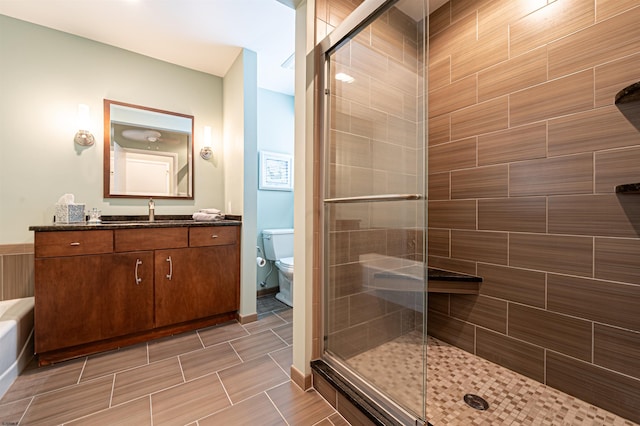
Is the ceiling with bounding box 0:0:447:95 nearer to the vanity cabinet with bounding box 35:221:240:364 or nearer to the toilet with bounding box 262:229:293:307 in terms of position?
the vanity cabinet with bounding box 35:221:240:364

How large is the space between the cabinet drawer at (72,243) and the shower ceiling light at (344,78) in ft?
6.18

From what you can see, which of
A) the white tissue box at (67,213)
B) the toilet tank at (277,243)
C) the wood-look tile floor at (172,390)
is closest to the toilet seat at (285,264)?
the toilet tank at (277,243)

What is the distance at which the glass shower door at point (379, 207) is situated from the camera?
1131 millimetres

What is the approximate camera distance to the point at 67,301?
5.60 feet

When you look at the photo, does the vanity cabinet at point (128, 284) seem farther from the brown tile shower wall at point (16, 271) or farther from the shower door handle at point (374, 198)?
the shower door handle at point (374, 198)

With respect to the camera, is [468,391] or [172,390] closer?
[468,391]

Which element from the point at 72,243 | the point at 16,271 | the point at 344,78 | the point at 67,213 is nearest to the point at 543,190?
the point at 344,78

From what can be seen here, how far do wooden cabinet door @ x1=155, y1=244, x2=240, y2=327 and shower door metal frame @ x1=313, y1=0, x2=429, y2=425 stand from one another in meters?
1.16

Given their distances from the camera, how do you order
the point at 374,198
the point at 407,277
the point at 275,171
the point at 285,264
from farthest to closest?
1. the point at 275,171
2. the point at 285,264
3. the point at 374,198
4. the point at 407,277

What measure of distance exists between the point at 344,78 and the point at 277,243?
A: 1.96 metres

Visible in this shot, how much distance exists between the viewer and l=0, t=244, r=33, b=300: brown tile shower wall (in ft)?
6.33

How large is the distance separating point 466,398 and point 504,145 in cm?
142

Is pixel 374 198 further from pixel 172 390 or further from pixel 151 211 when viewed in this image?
pixel 151 211

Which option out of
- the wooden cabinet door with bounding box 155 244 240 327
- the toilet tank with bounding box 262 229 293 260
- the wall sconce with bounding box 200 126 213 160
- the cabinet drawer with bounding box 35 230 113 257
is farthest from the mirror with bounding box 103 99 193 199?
the toilet tank with bounding box 262 229 293 260
